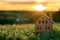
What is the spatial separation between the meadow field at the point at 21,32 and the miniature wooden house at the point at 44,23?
0.03m

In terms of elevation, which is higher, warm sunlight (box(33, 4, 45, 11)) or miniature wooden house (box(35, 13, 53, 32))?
warm sunlight (box(33, 4, 45, 11))

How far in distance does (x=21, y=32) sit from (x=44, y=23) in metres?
0.14

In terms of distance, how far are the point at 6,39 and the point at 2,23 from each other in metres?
0.16

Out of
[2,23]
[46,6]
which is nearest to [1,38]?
[2,23]

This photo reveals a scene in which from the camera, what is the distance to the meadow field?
1346 millimetres

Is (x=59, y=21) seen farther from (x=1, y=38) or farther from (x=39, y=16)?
(x=1, y=38)

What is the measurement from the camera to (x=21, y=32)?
4.57 ft

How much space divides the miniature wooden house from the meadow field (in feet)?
0.10

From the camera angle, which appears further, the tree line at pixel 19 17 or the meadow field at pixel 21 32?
the tree line at pixel 19 17

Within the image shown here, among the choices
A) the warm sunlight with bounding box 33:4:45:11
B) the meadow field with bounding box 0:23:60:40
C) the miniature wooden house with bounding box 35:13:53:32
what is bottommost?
the meadow field with bounding box 0:23:60:40

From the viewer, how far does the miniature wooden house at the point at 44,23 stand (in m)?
1.35

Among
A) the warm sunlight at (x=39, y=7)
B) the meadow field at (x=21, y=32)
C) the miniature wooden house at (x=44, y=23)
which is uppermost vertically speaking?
the warm sunlight at (x=39, y=7)

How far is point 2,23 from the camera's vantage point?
147 cm

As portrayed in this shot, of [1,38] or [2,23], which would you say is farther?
[2,23]
